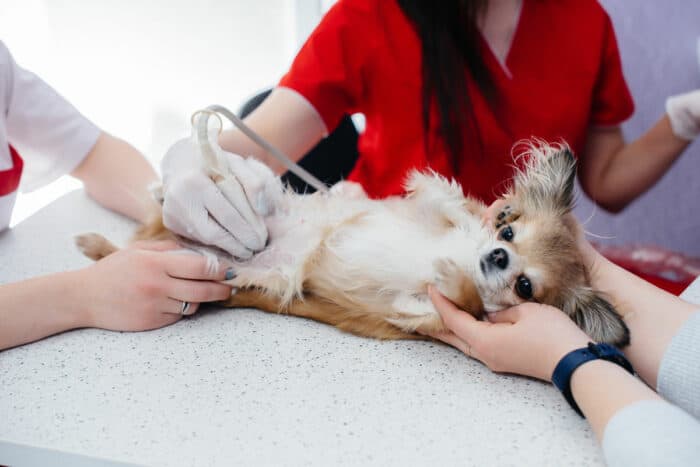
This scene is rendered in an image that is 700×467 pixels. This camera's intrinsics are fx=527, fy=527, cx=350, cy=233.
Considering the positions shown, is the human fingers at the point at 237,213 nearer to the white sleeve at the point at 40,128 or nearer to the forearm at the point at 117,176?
the forearm at the point at 117,176

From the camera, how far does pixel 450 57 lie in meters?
1.34

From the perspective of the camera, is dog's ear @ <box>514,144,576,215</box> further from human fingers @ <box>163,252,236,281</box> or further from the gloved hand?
human fingers @ <box>163,252,236,281</box>

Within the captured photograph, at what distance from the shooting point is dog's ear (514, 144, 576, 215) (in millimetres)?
1105

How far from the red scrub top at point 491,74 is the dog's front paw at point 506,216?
0.33 metres

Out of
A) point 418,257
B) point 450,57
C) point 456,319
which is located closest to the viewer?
point 456,319

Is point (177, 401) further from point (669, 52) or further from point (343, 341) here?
point (669, 52)

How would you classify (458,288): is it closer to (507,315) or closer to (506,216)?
(507,315)

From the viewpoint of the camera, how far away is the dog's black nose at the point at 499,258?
1.02m

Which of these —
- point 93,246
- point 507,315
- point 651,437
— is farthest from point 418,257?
point 93,246

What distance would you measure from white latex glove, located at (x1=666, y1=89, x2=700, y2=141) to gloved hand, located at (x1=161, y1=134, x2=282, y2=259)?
3.62ft

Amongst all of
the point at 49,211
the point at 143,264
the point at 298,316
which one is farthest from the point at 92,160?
the point at 298,316

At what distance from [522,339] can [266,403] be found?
40 cm

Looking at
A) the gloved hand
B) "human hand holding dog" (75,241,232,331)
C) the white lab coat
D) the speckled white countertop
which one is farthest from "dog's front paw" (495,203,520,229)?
the white lab coat

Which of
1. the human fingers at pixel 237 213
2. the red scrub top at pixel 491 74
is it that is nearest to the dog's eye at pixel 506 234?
the red scrub top at pixel 491 74
